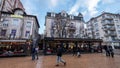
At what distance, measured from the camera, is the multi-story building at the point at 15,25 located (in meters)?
28.6

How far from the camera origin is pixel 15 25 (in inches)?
1161

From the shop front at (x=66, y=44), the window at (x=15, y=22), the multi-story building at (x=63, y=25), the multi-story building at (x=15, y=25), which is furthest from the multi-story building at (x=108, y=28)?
the window at (x=15, y=22)

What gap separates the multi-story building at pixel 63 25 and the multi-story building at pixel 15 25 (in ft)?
31.3

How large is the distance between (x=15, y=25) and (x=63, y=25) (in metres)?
14.2

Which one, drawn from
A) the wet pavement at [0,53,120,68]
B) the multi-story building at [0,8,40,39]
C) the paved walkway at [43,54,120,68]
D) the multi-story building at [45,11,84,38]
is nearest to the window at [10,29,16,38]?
the multi-story building at [0,8,40,39]

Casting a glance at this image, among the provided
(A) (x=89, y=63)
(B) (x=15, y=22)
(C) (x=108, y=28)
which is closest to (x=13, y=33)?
(B) (x=15, y=22)

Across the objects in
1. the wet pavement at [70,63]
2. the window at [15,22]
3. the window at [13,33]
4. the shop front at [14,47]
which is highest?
the window at [15,22]

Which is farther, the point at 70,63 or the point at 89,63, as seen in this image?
the point at 70,63

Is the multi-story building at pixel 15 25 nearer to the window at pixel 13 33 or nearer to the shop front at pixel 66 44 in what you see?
the window at pixel 13 33

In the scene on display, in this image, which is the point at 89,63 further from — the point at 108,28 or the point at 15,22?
the point at 108,28

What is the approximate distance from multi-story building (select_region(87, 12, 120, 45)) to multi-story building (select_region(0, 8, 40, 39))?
109 ft

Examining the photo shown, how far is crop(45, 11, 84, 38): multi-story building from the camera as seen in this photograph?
36.5 meters

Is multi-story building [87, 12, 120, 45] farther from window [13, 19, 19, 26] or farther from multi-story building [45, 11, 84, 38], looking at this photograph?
window [13, 19, 19, 26]

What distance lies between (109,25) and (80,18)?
46.4 feet
